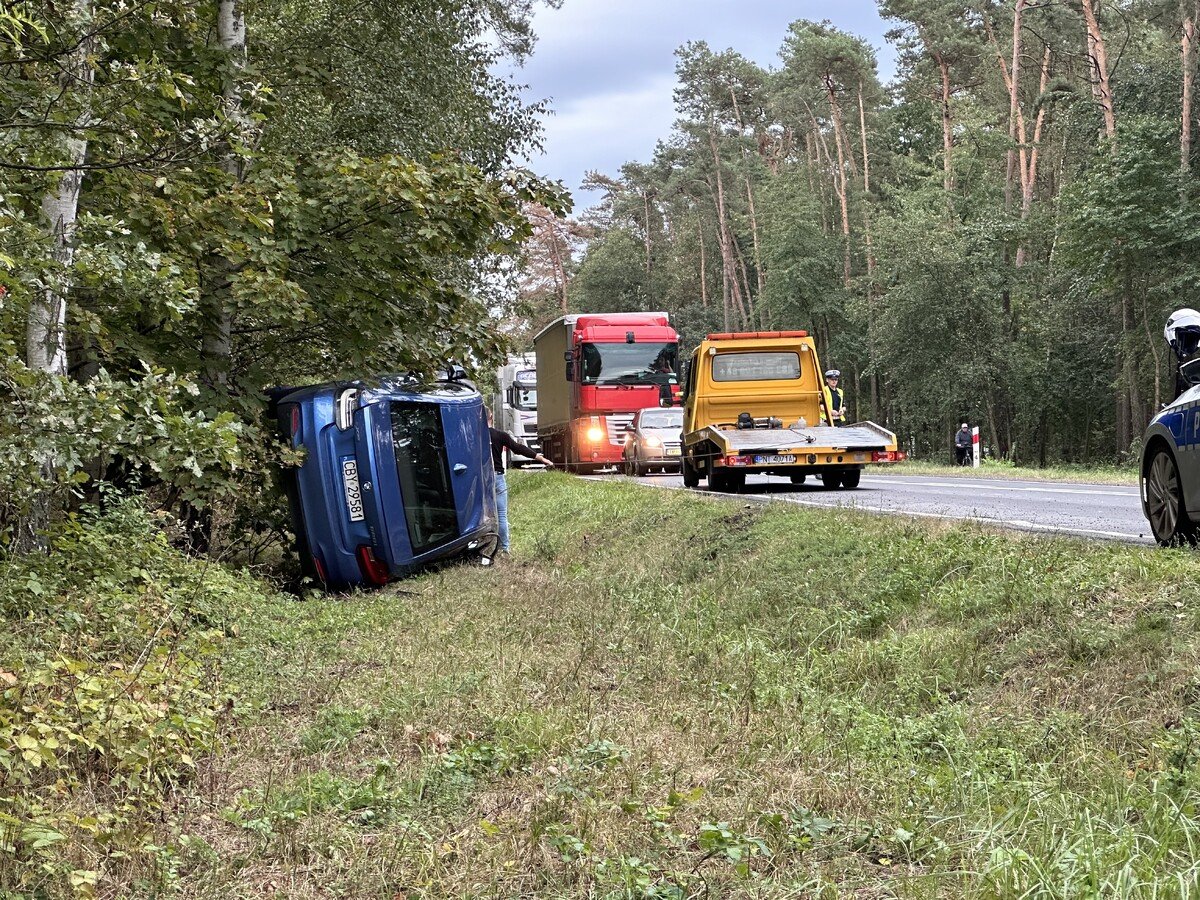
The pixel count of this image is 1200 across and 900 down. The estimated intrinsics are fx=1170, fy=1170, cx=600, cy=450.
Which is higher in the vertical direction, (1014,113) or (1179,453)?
(1014,113)

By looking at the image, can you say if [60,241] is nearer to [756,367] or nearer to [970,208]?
[756,367]

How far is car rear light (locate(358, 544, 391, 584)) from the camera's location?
11.3 meters

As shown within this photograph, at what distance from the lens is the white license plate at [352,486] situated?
36.6 ft

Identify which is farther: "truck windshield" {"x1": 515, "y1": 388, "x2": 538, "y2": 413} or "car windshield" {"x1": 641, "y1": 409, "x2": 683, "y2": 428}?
"truck windshield" {"x1": 515, "y1": 388, "x2": 538, "y2": 413}

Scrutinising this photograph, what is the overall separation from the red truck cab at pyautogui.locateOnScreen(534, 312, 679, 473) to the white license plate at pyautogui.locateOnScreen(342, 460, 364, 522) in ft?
54.8

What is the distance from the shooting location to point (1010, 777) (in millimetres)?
5094

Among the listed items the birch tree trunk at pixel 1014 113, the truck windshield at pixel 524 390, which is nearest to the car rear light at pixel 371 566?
the birch tree trunk at pixel 1014 113

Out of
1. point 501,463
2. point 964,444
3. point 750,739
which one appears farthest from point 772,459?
point 964,444

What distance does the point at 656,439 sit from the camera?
84.5ft

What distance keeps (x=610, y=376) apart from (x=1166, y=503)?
21.1 m

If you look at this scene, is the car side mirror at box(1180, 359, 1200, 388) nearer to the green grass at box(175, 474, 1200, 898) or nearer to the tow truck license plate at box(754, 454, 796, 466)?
the green grass at box(175, 474, 1200, 898)

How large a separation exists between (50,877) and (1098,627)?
520 centimetres

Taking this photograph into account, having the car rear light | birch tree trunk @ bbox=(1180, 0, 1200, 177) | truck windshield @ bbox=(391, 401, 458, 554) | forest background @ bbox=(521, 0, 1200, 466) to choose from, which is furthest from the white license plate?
birch tree trunk @ bbox=(1180, 0, 1200, 177)

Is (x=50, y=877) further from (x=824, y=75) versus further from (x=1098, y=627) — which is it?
(x=824, y=75)
